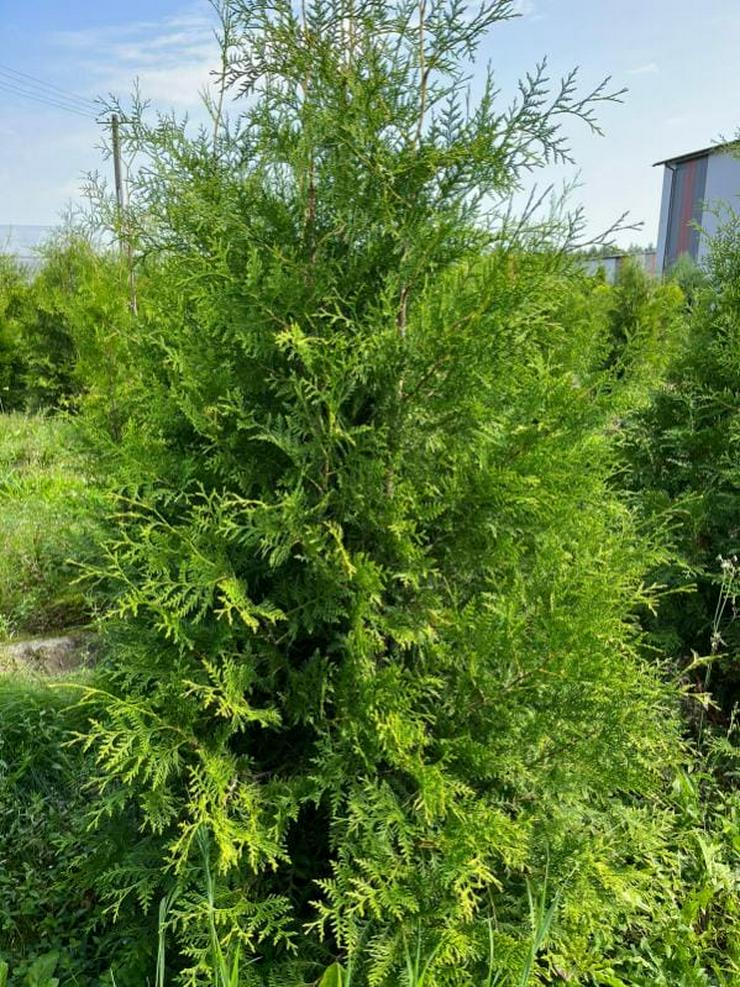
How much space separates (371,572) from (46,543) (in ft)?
12.4

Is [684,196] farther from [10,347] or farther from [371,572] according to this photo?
Answer: [371,572]

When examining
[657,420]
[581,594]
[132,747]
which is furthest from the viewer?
[657,420]

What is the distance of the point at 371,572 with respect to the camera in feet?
5.60

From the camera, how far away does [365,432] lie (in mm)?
1797

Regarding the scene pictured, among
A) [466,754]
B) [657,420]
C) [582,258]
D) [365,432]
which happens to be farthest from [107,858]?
[657,420]

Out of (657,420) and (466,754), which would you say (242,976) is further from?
(657,420)

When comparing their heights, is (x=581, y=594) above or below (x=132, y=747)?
above

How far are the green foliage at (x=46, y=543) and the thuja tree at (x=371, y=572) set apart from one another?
4.37 ft

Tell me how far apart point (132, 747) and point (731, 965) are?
1.96 metres

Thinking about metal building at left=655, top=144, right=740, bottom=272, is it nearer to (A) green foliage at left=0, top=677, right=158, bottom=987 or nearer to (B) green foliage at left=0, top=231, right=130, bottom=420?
(B) green foliage at left=0, top=231, right=130, bottom=420

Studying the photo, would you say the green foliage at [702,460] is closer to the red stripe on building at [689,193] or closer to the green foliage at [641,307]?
the green foliage at [641,307]

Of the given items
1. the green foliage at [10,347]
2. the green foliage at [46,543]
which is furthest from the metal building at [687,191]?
the green foliage at [46,543]

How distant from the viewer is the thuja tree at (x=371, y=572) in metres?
1.72

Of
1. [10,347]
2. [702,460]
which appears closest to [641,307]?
[702,460]
